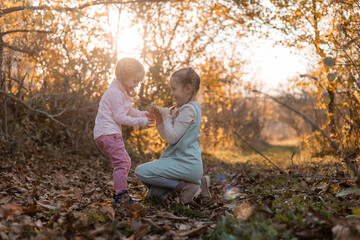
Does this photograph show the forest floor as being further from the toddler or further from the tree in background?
the tree in background

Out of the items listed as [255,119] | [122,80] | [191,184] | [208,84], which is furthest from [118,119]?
[255,119]

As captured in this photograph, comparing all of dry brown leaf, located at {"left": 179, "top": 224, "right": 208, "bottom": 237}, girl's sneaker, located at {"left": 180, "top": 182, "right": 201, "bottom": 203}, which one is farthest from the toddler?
dry brown leaf, located at {"left": 179, "top": 224, "right": 208, "bottom": 237}

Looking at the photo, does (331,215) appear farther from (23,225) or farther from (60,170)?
(60,170)

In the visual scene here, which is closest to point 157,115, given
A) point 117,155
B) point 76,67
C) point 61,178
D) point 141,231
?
point 117,155

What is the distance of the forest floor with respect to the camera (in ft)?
6.50

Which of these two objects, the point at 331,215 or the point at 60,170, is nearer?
the point at 331,215

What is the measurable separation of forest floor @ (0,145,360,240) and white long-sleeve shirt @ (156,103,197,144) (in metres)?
0.59

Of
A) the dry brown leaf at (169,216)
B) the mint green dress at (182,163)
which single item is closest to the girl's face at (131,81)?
the mint green dress at (182,163)

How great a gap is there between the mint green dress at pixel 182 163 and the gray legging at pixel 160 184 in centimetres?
3

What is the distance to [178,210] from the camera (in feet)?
9.74

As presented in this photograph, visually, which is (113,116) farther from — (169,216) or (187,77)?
(169,216)

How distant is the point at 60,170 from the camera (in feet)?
16.5

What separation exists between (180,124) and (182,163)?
363 mm

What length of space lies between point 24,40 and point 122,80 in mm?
3633
